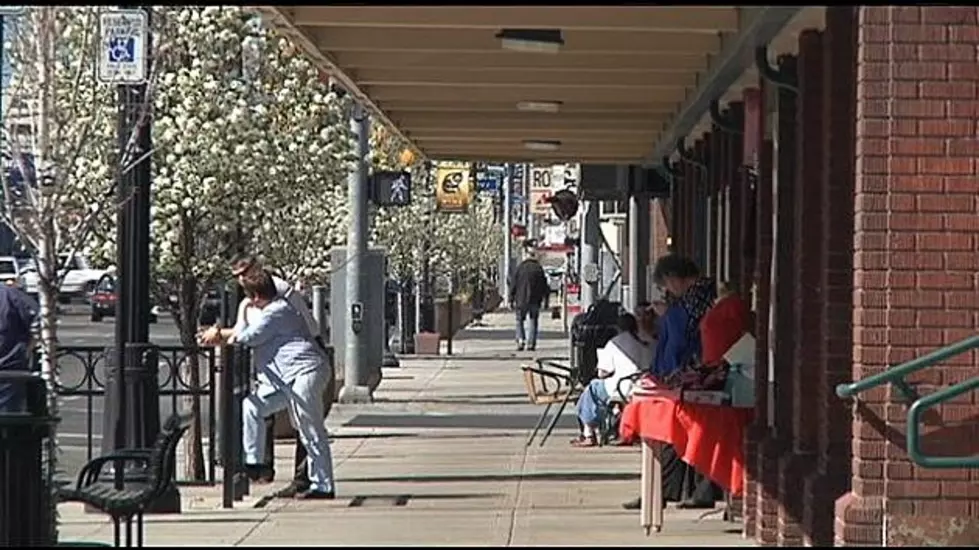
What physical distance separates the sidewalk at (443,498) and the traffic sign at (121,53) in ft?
9.21

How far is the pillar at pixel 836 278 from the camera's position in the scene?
33.8ft

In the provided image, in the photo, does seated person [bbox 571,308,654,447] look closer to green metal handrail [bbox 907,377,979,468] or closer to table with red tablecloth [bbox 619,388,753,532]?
table with red tablecloth [bbox 619,388,753,532]

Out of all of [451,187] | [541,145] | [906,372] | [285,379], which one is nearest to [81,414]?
[541,145]

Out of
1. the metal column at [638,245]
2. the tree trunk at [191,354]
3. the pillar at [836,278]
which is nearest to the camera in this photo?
the pillar at [836,278]

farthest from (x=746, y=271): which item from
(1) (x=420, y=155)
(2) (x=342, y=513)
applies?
(1) (x=420, y=155)

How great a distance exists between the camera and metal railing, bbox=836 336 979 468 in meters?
9.25

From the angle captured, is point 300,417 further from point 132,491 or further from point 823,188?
point 823,188

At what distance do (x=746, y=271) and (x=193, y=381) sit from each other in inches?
175

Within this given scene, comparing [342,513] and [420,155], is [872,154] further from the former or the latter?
[420,155]

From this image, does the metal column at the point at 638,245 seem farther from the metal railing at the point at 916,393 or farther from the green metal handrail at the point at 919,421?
the green metal handrail at the point at 919,421

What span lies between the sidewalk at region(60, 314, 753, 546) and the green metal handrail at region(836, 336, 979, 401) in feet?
8.57

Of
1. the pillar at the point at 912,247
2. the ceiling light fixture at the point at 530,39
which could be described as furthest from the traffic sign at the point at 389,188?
the pillar at the point at 912,247

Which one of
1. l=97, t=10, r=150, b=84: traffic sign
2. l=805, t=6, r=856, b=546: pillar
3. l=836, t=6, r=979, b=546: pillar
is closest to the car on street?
l=97, t=10, r=150, b=84: traffic sign

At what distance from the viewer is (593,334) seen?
22.3m
